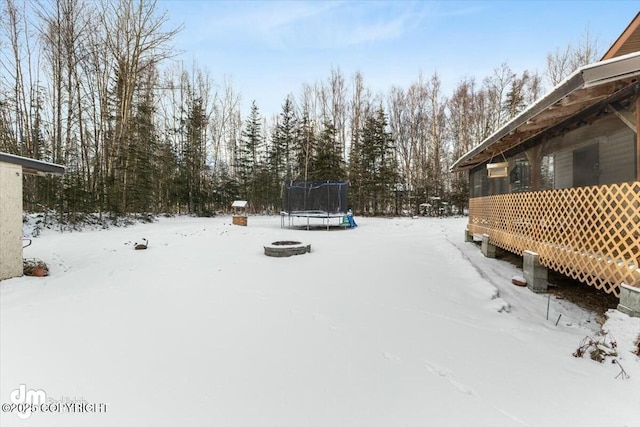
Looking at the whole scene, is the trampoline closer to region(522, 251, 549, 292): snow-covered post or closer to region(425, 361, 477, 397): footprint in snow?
region(522, 251, 549, 292): snow-covered post

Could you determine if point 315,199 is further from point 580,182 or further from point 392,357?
point 392,357

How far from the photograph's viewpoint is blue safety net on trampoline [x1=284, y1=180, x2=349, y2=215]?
42.2ft

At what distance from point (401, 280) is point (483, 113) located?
24.3m

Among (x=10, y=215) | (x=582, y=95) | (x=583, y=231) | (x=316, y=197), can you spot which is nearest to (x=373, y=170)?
(x=316, y=197)

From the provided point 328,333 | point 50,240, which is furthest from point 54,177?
point 328,333

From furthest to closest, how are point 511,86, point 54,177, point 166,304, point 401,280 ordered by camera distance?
point 511,86, point 54,177, point 401,280, point 166,304

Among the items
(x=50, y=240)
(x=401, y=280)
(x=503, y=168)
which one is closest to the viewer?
(x=401, y=280)

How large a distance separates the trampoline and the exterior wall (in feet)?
27.9

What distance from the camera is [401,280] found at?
15.4 feet

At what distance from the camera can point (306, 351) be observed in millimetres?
2553

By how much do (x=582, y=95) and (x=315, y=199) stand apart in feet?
33.9

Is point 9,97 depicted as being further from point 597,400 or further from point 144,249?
point 597,400

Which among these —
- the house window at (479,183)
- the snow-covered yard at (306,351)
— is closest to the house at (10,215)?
the snow-covered yard at (306,351)

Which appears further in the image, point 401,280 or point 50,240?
point 50,240
